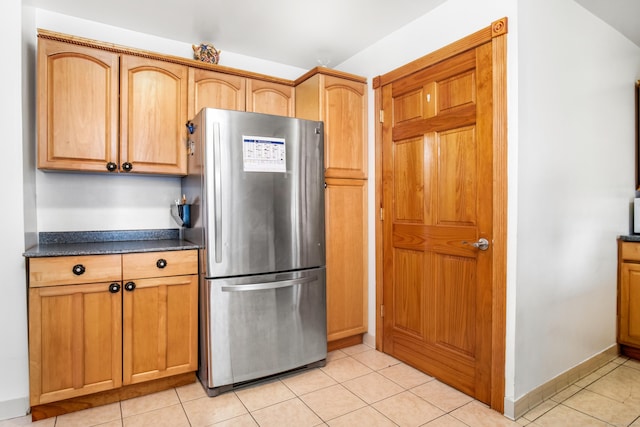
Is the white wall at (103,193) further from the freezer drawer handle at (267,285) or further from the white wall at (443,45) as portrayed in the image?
the white wall at (443,45)

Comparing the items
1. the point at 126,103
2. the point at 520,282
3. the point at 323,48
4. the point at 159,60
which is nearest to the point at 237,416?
the point at 520,282

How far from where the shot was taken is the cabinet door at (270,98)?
2697 mm

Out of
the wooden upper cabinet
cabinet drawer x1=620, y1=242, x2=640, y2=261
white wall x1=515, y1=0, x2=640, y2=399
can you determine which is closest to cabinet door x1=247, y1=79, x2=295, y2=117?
the wooden upper cabinet

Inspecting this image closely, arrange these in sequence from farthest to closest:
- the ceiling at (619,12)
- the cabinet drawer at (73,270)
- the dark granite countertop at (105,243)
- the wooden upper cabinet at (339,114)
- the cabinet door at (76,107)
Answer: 1. the wooden upper cabinet at (339,114)
2. the ceiling at (619,12)
3. the cabinet door at (76,107)
4. the dark granite countertop at (105,243)
5. the cabinet drawer at (73,270)

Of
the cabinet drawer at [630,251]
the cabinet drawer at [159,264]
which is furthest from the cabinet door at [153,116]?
the cabinet drawer at [630,251]

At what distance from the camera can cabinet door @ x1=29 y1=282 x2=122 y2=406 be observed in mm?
1782

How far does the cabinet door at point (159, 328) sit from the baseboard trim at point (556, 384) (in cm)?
180

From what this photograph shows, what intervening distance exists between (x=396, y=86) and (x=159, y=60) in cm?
163

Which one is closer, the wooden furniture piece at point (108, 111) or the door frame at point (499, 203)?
the door frame at point (499, 203)

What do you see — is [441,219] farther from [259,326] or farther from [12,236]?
[12,236]

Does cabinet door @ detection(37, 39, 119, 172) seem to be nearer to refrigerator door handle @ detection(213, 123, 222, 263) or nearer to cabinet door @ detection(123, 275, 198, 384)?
refrigerator door handle @ detection(213, 123, 222, 263)

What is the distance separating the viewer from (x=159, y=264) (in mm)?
2045

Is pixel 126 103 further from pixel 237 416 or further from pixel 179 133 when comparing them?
pixel 237 416

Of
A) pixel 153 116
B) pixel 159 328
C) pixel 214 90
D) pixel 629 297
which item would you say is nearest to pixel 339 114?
pixel 214 90
